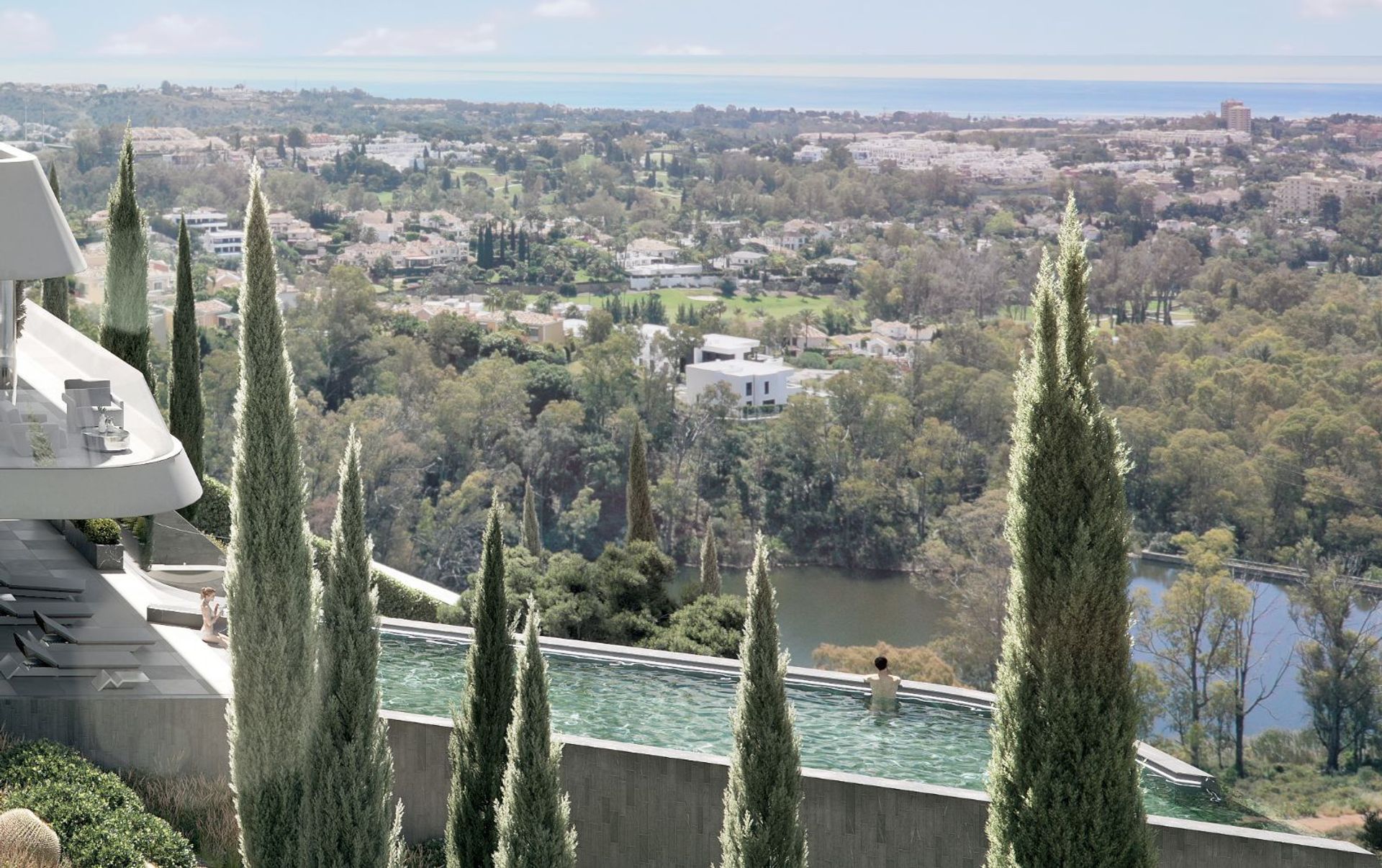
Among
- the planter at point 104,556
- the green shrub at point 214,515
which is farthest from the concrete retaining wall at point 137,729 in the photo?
the green shrub at point 214,515

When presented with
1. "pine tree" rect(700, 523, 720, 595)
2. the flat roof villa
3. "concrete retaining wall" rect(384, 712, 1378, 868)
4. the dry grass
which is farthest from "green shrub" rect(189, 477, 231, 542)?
"concrete retaining wall" rect(384, 712, 1378, 868)

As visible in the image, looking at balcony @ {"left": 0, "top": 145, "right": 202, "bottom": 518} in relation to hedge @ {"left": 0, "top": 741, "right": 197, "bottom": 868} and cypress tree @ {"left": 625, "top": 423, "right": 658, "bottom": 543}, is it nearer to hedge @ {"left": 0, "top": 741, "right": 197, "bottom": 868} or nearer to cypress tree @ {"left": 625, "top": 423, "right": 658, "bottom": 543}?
hedge @ {"left": 0, "top": 741, "right": 197, "bottom": 868}

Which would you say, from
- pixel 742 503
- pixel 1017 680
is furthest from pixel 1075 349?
pixel 742 503

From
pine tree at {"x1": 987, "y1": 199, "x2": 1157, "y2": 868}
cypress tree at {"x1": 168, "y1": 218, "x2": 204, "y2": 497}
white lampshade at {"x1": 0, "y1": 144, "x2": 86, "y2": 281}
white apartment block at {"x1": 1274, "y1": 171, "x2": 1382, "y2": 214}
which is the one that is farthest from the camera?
white apartment block at {"x1": 1274, "y1": 171, "x2": 1382, "y2": 214}

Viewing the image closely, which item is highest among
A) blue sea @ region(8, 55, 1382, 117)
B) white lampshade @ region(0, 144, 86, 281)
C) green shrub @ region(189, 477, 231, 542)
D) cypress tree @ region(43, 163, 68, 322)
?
blue sea @ region(8, 55, 1382, 117)

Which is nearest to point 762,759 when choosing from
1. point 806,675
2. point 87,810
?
point 87,810

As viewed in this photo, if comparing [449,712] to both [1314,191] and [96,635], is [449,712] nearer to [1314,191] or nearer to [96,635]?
[96,635]

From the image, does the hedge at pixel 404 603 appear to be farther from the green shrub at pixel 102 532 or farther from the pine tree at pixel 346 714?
the pine tree at pixel 346 714
